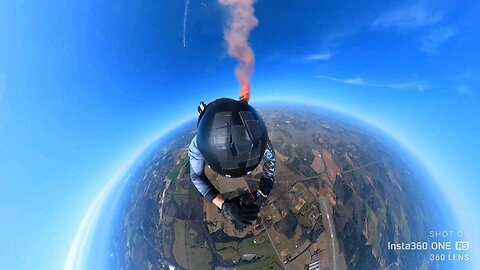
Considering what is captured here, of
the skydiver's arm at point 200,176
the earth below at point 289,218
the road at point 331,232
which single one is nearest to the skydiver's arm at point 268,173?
the skydiver's arm at point 200,176

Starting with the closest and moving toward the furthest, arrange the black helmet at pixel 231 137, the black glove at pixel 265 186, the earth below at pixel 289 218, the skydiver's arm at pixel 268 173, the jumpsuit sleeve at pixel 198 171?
the black helmet at pixel 231 137, the jumpsuit sleeve at pixel 198 171, the skydiver's arm at pixel 268 173, the black glove at pixel 265 186, the earth below at pixel 289 218

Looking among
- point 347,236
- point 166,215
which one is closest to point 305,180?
point 347,236

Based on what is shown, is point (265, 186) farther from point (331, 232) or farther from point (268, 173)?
point (331, 232)

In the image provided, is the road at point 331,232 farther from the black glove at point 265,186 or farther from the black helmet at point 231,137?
the black helmet at point 231,137

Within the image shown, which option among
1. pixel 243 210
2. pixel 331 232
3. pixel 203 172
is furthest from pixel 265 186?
pixel 331 232

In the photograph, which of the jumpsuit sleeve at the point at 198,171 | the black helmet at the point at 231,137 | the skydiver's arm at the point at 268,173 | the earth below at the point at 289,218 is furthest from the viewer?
the earth below at the point at 289,218

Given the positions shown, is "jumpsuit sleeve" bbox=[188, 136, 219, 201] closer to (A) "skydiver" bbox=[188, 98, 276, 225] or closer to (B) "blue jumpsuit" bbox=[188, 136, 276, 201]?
(B) "blue jumpsuit" bbox=[188, 136, 276, 201]
